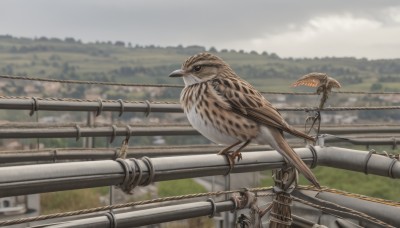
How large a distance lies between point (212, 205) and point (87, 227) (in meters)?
0.69

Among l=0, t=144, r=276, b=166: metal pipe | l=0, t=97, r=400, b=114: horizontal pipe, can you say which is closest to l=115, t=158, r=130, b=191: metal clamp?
l=0, t=97, r=400, b=114: horizontal pipe

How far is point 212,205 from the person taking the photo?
9.45 feet

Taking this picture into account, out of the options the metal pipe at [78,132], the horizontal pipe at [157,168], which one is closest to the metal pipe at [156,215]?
the horizontal pipe at [157,168]

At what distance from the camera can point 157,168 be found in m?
2.46

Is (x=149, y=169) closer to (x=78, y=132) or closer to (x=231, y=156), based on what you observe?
(x=231, y=156)

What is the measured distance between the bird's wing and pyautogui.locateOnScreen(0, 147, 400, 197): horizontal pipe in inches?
8.9

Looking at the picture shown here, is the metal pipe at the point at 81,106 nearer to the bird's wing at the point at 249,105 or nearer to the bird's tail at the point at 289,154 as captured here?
the bird's wing at the point at 249,105

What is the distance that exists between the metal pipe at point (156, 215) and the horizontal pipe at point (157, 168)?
0.63ft

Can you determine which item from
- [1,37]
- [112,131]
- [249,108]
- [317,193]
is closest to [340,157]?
[317,193]

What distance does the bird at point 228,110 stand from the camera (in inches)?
128

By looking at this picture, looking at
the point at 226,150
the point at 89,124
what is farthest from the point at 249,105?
the point at 89,124

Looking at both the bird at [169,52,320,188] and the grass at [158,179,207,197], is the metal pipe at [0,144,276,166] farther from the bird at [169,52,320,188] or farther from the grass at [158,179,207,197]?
the grass at [158,179,207,197]

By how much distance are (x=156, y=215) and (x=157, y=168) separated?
14.4 inches

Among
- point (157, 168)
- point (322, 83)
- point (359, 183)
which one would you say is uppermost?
point (322, 83)
